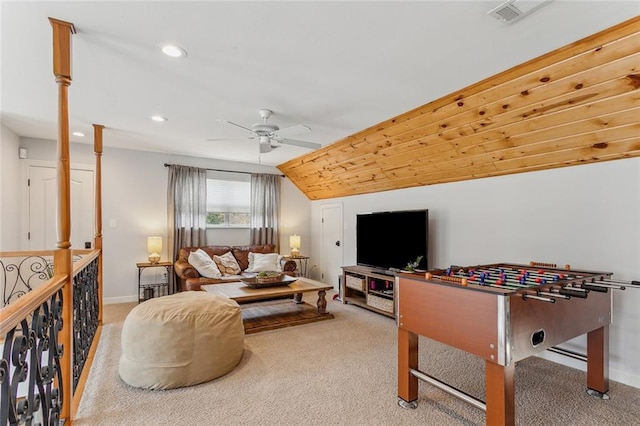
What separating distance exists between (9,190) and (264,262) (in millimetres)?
3543

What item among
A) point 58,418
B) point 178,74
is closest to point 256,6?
point 178,74

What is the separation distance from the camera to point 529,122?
2795 millimetres

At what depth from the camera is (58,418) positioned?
6.28ft

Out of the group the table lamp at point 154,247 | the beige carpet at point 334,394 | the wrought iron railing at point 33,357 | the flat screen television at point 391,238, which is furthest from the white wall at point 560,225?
the table lamp at point 154,247

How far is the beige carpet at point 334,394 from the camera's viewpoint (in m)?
2.11

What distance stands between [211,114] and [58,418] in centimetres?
287

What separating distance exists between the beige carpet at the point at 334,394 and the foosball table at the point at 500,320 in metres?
0.19

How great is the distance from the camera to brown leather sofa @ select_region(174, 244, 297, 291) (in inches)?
185

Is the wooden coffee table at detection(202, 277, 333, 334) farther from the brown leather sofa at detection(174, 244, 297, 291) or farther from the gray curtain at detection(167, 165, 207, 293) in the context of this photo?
the gray curtain at detection(167, 165, 207, 293)

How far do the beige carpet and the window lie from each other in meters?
3.04

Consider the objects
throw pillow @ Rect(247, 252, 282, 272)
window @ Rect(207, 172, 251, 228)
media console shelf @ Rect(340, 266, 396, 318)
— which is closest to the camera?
media console shelf @ Rect(340, 266, 396, 318)

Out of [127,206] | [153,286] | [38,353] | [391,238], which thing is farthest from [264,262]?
[38,353]

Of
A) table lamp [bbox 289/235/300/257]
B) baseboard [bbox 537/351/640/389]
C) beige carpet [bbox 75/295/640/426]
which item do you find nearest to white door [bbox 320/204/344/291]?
table lamp [bbox 289/235/300/257]

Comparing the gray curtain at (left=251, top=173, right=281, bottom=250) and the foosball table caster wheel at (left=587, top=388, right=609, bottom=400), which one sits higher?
the gray curtain at (left=251, top=173, right=281, bottom=250)
